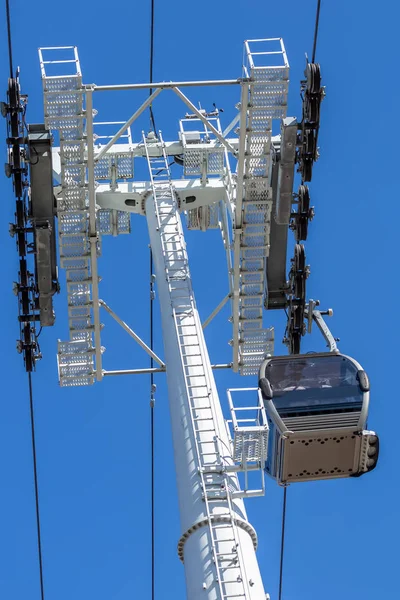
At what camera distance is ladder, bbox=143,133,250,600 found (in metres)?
28.7

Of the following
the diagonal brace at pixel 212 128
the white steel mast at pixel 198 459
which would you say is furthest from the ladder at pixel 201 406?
the diagonal brace at pixel 212 128

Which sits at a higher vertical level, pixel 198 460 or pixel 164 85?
pixel 164 85

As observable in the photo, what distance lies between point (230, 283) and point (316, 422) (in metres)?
11.0

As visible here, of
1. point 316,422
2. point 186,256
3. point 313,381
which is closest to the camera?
point 316,422

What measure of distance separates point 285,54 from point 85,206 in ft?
20.1

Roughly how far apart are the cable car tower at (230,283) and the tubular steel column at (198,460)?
Result: 3cm

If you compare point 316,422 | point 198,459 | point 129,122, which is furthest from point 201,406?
point 129,122

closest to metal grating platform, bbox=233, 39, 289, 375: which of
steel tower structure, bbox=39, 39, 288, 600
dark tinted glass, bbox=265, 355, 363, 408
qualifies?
steel tower structure, bbox=39, 39, 288, 600

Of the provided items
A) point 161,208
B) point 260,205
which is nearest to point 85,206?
point 161,208

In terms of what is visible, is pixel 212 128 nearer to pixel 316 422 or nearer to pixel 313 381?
pixel 313 381

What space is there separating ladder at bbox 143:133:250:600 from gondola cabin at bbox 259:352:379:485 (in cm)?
128

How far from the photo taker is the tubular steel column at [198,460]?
2861 centimetres

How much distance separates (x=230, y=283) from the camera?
40219 millimetres

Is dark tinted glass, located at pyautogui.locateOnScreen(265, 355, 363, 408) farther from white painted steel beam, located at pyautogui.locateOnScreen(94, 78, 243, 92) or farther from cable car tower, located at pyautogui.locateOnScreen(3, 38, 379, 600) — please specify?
white painted steel beam, located at pyautogui.locateOnScreen(94, 78, 243, 92)
